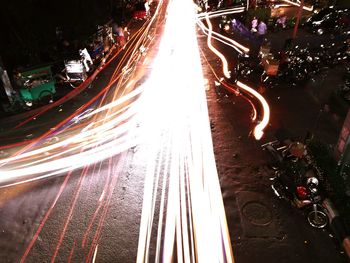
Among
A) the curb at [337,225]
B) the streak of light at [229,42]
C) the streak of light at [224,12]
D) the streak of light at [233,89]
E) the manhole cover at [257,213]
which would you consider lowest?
the manhole cover at [257,213]

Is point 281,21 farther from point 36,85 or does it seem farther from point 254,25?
point 36,85

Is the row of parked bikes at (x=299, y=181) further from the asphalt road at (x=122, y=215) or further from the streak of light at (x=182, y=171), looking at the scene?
the streak of light at (x=182, y=171)

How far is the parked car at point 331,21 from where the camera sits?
24734 mm

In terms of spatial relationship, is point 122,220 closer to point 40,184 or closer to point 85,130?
point 40,184

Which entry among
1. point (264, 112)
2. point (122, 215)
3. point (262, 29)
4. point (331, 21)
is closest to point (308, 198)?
point (122, 215)

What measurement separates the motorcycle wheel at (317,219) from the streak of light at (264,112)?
443 cm

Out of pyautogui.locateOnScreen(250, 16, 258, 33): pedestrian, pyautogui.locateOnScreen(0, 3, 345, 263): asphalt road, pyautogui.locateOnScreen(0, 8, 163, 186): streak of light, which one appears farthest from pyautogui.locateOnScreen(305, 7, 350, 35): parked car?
pyautogui.locateOnScreen(0, 8, 163, 186): streak of light

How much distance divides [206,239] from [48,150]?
8.06m

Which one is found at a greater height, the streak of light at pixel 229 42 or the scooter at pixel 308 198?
the streak of light at pixel 229 42

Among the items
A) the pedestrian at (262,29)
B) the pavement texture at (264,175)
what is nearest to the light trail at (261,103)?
the pavement texture at (264,175)

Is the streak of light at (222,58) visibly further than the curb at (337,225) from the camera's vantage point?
Yes

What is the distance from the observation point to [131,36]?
94.5 feet

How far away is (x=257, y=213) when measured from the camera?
29.4ft

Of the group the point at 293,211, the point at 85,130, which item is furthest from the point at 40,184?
the point at 293,211
